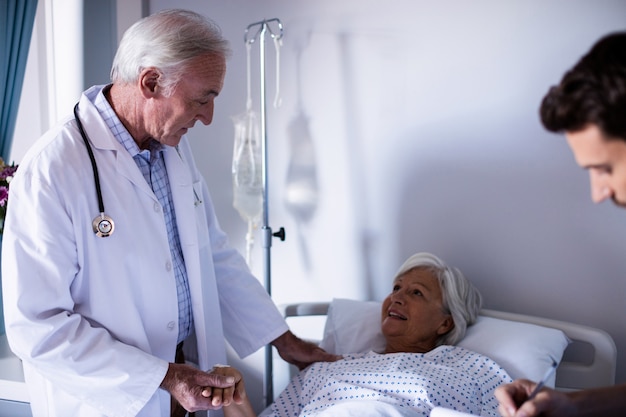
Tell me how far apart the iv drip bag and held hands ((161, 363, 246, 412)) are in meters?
0.93

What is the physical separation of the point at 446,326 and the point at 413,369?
32 centimetres

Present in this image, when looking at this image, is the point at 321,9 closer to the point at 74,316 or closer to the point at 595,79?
the point at 74,316

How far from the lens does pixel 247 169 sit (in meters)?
2.40

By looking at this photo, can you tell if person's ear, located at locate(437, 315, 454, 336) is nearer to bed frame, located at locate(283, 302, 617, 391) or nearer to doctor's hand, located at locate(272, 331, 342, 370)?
bed frame, located at locate(283, 302, 617, 391)

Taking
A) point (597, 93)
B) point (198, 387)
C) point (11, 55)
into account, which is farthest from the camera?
point (11, 55)

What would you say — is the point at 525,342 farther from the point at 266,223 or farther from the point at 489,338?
the point at 266,223

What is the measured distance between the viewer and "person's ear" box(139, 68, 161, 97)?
161 centimetres

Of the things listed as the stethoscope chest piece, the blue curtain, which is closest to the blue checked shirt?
the stethoscope chest piece

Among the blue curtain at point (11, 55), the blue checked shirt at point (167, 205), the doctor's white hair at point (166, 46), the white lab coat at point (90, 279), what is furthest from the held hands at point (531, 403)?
the blue curtain at point (11, 55)

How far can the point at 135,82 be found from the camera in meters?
1.64

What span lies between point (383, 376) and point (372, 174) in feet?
2.79

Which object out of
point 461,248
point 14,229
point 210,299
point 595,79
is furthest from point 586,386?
point 14,229

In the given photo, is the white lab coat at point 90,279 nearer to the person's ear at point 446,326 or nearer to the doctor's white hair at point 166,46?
the doctor's white hair at point 166,46

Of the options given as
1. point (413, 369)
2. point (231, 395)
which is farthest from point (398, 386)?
point (231, 395)
